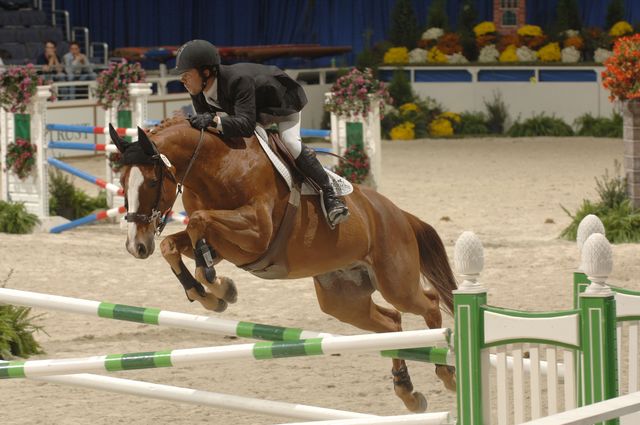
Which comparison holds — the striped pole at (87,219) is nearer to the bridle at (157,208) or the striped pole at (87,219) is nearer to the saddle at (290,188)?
the saddle at (290,188)

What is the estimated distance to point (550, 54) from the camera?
18.0 meters

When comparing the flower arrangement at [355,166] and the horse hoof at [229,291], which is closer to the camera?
the horse hoof at [229,291]

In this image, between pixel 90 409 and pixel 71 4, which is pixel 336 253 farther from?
pixel 71 4

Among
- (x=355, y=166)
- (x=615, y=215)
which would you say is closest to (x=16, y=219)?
(x=355, y=166)

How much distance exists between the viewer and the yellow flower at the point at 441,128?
17875 mm

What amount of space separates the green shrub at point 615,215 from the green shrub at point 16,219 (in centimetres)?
448

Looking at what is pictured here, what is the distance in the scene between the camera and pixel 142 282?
8.43 meters

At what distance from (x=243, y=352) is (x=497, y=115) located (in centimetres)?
1469

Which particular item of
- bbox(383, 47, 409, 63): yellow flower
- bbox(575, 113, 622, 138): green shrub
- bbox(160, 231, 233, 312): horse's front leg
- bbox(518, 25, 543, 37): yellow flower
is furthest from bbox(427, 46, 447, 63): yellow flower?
bbox(160, 231, 233, 312): horse's front leg

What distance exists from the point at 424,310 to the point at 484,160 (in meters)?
10.0

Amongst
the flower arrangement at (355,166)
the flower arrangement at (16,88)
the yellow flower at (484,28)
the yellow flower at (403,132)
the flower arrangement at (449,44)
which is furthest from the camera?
the yellow flower at (484,28)

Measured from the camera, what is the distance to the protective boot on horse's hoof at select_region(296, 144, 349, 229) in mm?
4805

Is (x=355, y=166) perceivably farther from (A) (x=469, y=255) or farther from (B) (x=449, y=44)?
(B) (x=449, y=44)

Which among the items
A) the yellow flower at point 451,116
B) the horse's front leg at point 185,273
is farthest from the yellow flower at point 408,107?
the horse's front leg at point 185,273
